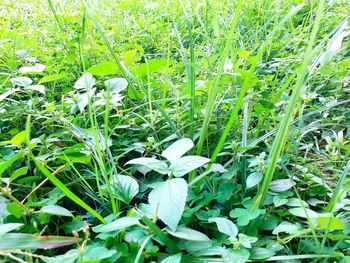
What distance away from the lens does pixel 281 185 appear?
64 centimetres

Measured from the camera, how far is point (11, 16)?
1893 mm

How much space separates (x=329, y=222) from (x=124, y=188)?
33cm

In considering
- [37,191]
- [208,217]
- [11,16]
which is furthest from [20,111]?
[11,16]

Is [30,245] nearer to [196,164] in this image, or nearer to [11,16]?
[196,164]

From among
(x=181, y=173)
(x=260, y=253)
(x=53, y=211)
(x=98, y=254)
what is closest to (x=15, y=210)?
(x=53, y=211)

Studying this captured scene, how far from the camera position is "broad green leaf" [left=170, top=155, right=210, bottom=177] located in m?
0.54

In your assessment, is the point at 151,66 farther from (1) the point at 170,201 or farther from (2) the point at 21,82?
(1) the point at 170,201

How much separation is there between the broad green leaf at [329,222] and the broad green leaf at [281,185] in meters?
0.12

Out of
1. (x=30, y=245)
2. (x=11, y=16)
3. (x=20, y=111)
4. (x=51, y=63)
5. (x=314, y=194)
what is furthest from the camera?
(x=11, y=16)

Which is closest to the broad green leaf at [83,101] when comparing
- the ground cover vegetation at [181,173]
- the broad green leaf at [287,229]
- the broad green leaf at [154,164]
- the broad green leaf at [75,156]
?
the ground cover vegetation at [181,173]

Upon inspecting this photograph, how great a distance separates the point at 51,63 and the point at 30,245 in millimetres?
880

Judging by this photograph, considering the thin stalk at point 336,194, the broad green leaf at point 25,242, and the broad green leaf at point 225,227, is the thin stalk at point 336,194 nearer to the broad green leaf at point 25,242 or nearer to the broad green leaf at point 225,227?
the broad green leaf at point 225,227

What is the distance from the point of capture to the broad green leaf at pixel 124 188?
598mm

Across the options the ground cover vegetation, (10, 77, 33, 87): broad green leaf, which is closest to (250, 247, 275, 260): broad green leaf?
the ground cover vegetation
